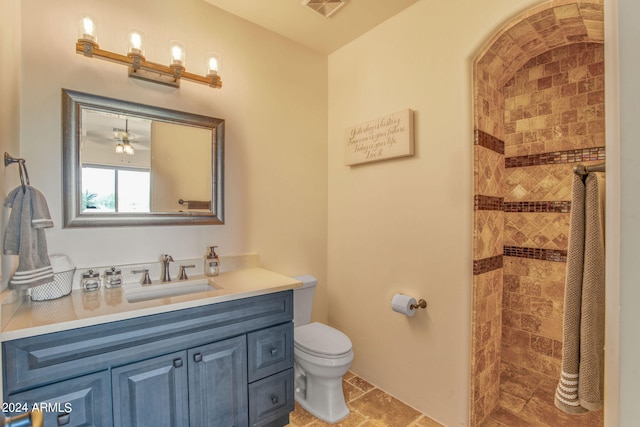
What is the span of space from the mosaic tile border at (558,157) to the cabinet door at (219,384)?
2.47 metres

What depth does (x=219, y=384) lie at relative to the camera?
60.6 inches

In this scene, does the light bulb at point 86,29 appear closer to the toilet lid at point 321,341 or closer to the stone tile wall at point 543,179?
the toilet lid at point 321,341

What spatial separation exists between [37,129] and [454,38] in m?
2.32

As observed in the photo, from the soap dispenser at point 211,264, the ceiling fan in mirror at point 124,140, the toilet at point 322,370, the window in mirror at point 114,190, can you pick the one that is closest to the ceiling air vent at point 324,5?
the ceiling fan in mirror at point 124,140

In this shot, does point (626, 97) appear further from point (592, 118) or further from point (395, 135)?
point (592, 118)

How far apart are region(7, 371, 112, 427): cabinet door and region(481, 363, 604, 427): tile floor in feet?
6.74

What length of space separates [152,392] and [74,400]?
0.28m

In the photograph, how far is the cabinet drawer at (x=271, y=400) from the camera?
1.66 meters

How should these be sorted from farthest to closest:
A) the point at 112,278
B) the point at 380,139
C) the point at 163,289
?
the point at 380,139
the point at 163,289
the point at 112,278

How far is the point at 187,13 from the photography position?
1971 millimetres

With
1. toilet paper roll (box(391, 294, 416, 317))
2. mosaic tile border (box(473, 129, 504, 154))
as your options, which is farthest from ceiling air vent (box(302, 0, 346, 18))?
toilet paper roll (box(391, 294, 416, 317))

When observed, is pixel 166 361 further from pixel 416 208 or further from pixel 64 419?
pixel 416 208

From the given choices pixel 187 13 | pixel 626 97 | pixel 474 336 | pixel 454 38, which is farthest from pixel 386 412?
pixel 187 13

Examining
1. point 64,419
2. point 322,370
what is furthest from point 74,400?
point 322,370
